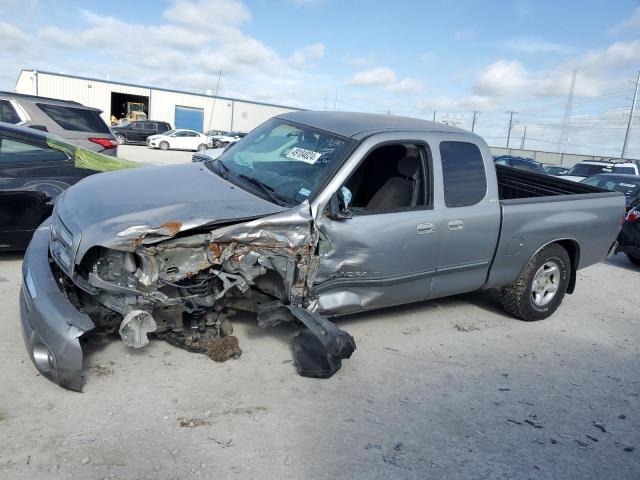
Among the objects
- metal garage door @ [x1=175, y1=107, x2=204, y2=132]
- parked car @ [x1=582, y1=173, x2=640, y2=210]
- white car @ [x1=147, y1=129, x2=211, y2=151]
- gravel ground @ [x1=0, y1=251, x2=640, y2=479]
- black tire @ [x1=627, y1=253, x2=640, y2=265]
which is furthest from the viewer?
metal garage door @ [x1=175, y1=107, x2=204, y2=132]

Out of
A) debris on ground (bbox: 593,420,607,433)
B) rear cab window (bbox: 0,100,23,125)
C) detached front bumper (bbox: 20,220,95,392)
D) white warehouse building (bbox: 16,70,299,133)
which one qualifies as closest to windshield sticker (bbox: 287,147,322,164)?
detached front bumper (bbox: 20,220,95,392)

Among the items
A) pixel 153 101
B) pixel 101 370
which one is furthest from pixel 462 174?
pixel 153 101

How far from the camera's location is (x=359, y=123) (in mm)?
4355

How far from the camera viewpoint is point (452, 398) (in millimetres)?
3590

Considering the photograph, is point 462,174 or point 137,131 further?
point 137,131

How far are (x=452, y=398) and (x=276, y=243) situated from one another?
5.45 feet

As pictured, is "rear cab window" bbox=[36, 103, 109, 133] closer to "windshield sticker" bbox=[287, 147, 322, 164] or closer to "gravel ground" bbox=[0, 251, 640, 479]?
"gravel ground" bbox=[0, 251, 640, 479]

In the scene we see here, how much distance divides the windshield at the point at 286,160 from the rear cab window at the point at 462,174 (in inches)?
37.3

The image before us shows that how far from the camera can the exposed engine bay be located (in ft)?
10.5

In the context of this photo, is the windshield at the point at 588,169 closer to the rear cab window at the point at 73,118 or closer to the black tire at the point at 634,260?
the black tire at the point at 634,260

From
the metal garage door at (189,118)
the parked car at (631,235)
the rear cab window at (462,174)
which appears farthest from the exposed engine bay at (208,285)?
the metal garage door at (189,118)

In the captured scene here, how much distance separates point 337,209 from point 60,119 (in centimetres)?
670

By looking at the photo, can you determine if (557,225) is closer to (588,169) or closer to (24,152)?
(24,152)

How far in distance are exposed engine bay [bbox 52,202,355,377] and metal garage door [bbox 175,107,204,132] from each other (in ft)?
147
